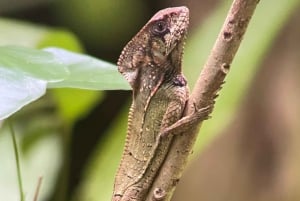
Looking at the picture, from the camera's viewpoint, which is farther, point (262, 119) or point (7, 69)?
point (262, 119)

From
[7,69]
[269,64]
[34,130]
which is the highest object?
[7,69]

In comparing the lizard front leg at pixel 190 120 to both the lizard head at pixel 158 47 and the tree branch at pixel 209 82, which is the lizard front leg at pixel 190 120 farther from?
the lizard head at pixel 158 47

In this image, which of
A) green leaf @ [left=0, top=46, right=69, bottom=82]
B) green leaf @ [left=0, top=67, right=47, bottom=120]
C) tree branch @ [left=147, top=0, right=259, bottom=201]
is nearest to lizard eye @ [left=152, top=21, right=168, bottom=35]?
tree branch @ [left=147, top=0, right=259, bottom=201]

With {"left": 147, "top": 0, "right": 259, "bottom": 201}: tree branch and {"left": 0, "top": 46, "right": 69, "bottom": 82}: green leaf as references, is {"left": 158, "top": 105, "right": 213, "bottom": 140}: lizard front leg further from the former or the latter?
{"left": 0, "top": 46, "right": 69, "bottom": 82}: green leaf

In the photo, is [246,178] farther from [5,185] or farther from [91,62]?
[91,62]

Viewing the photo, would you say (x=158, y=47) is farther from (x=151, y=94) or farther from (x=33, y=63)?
(x=33, y=63)

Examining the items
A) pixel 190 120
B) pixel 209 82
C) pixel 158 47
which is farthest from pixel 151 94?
pixel 209 82

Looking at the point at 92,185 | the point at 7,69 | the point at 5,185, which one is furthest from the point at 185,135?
the point at 92,185

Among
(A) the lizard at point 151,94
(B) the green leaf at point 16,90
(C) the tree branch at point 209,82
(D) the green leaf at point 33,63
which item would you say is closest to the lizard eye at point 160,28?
(A) the lizard at point 151,94
